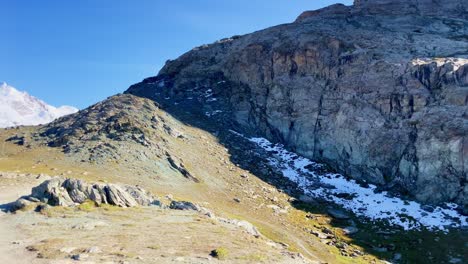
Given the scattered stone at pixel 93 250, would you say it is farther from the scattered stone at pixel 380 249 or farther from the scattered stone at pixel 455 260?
the scattered stone at pixel 455 260

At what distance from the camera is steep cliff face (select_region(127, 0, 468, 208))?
72.7 metres

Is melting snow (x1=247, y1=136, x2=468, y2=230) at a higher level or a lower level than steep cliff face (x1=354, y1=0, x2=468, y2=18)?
lower

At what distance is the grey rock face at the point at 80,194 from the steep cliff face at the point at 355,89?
157ft

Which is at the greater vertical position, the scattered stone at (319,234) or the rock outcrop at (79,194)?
the rock outcrop at (79,194)

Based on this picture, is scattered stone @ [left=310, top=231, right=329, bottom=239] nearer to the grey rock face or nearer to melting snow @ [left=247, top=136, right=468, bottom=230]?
melting snow @ [left=247, top=136, right=468, bottom=230]

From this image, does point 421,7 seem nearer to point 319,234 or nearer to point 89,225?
point 319,234

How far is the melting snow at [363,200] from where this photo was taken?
206 ft

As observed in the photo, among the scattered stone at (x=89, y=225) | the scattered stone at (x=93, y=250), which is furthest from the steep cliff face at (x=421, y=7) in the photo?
the scattered stone at (x=93, y=250)

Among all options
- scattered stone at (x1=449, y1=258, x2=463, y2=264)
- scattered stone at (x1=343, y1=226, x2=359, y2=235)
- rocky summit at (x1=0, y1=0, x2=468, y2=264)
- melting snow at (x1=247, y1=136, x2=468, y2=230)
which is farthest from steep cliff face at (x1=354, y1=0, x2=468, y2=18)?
scattered stone at (x1=449, y1=258, x2=463, y2=264)

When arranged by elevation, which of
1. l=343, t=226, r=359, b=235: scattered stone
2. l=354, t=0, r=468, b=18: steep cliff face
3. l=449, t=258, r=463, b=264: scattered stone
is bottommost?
l=449, t=258, r=463, b=264: scattered stone


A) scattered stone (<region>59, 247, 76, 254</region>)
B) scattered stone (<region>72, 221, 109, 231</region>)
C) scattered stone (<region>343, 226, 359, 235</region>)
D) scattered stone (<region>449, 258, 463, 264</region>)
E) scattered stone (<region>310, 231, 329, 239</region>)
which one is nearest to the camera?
scattered stone (<region>59, 247, 76, 254</region>)

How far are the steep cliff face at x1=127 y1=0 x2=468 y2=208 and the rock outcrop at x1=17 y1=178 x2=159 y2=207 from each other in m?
47.8

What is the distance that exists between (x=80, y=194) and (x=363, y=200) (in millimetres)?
45288

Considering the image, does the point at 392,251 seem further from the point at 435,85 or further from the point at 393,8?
the point at 393,8
